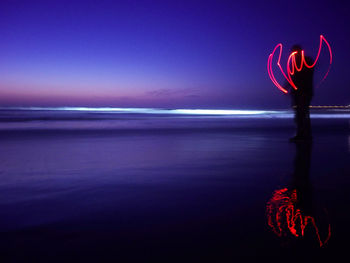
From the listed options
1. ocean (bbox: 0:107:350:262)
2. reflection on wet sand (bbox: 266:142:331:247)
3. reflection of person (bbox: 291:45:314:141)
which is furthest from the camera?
reflection of person (bbox: 291:45:314:141)

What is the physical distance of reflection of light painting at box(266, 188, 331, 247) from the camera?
2836mm

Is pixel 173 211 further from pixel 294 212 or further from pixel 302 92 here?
pixel 302 92

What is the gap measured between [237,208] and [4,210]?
232 cm

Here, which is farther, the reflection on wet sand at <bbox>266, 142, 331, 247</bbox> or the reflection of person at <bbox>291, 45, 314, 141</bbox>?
the reflection of person at <bbox>291, 45, 314, 141</bbox>

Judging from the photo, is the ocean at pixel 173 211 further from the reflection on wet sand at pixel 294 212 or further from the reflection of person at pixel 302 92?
the reflection of person at pixel 302 92

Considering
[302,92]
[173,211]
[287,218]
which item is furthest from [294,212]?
[302,92]

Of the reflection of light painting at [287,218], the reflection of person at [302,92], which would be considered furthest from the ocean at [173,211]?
the reflection of person at [302,92]

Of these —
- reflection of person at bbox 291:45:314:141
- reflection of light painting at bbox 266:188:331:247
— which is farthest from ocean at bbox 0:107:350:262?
reflection of person at bbox 291:45:314:141

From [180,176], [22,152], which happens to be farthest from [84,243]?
[22,152]

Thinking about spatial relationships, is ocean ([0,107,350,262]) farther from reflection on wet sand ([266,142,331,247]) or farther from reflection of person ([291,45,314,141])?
reflection of person ([291,45,314,141])

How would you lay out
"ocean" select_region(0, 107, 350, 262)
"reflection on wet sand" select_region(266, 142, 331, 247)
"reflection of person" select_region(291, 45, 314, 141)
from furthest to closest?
"reflection of person" select_region(291, 45, 314, 141)
"reflection on wet sand" select_region(266, 142, 331, 247)
"ocean" select_region(0, 107, 350, 262)

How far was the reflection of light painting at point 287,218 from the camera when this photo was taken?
112 inches

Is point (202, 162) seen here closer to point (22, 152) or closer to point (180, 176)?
point (180, 176)

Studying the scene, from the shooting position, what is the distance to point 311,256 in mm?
2404
